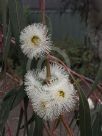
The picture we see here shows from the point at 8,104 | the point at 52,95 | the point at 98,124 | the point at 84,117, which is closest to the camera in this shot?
the point at 52,95

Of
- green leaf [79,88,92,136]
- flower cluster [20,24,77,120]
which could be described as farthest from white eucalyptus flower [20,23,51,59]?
green leaf [79,88,92,136]

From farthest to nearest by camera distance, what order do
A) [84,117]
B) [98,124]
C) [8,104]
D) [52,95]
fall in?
[98,124]
[8,104]
[84,117]
[52,95]

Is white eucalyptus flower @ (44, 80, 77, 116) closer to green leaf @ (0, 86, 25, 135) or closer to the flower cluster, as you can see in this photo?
the flower cluster

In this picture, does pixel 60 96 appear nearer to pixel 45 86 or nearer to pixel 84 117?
pixel 45 86

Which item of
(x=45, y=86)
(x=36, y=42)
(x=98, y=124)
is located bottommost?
(x=98, y=124)

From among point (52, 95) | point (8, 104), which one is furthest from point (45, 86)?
point (8, 104)

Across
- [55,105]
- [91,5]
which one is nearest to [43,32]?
[55,105]

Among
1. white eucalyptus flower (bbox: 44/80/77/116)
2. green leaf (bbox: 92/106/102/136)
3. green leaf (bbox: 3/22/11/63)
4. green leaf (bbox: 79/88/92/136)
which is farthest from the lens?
green leaf (bbox: 92/106/102/136)

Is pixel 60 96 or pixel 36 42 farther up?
pixel 36 42
